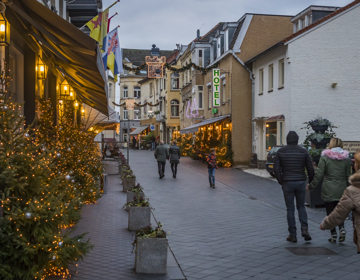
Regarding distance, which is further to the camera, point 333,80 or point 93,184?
point 333,80

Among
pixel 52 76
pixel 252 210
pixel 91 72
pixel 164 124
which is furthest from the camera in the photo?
pixel 164 124

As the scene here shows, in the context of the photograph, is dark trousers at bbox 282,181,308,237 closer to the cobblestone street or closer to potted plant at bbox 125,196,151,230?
the cobblestone street

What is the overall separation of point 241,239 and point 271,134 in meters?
18.1

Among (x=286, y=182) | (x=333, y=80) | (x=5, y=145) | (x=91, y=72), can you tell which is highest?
(x=333, y=80)

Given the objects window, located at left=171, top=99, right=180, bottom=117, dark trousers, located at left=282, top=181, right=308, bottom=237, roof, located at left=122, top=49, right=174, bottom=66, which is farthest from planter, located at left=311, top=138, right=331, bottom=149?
roof, located at left=122, top=49, right=174, bottom=66

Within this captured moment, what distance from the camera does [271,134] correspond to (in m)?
26.4

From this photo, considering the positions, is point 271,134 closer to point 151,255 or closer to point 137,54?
point 151,255

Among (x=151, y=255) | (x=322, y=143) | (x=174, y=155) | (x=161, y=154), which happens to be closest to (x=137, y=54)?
(x=174, y=155)

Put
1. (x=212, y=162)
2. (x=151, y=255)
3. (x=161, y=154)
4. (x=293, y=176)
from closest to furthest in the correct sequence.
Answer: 1. (x=151, y=255)
2. (x=293, y=176)
3. (x=212, y=162)
4. (x=161, y=154)

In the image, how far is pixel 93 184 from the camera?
1305 cm

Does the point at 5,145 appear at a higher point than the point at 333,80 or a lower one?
lower

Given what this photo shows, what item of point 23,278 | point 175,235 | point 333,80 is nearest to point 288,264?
point 175,235

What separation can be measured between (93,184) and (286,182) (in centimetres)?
599

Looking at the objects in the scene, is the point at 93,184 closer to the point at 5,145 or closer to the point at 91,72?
the point at 91,72
